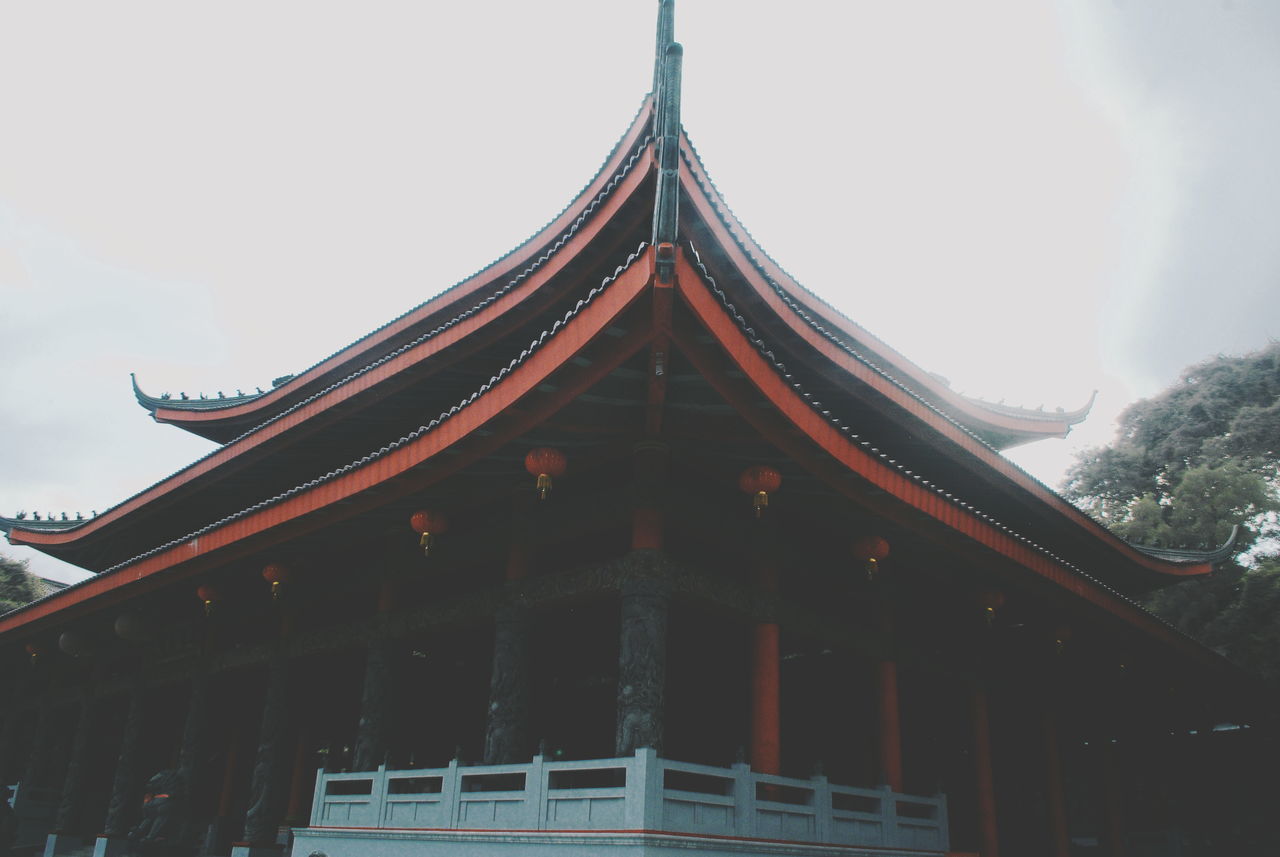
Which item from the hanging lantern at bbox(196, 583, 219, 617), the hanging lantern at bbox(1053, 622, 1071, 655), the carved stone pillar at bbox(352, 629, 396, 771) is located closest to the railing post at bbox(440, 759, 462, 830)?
the carved stone pillar at bbox(352, 629, 396, 771)

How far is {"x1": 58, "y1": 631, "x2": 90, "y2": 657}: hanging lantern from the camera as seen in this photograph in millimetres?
14844

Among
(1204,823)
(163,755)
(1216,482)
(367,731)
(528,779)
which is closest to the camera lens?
(528,779)

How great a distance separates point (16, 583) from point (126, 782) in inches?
1176

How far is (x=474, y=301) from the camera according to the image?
534 inches

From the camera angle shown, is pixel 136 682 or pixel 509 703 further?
pixel 136 682

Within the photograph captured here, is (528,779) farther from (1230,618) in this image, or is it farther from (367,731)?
(1230,618)

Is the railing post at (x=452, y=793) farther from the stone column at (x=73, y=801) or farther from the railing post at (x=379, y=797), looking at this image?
the stone column at (x=73, y=801)

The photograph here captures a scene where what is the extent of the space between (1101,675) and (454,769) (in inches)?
423

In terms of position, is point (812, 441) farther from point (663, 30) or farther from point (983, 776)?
point (983, 776)

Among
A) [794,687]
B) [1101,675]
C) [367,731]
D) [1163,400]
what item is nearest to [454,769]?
[367,731]

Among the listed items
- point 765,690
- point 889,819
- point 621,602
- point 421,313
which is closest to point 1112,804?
point 889,819

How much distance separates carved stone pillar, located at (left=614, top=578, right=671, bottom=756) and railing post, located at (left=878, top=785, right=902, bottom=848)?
2.87 metres

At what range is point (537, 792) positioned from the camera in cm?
736

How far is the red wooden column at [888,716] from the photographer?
9781 mm
